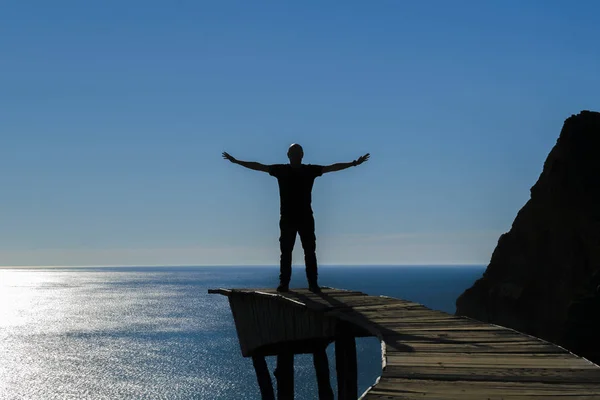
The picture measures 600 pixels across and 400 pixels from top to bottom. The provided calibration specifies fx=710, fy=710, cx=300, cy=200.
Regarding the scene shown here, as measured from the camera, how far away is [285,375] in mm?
17953

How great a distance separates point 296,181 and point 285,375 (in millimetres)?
6594

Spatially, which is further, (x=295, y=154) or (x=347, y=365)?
(x=347, y=365)

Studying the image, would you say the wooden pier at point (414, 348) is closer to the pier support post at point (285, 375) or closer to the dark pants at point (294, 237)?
the pier support post at point (285, 375)

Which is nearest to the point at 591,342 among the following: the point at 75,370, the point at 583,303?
the point at 583,303

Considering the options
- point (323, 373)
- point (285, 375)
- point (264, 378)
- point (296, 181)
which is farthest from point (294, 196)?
point (264, 378)

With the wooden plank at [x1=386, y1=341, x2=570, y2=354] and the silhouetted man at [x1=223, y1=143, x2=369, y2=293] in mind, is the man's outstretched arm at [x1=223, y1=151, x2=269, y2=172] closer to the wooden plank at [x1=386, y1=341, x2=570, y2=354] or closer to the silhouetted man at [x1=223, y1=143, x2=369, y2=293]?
the silhouetted man at [x1=223, y1=143, x2=369, y2=293]

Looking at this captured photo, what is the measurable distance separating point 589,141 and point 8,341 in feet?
323

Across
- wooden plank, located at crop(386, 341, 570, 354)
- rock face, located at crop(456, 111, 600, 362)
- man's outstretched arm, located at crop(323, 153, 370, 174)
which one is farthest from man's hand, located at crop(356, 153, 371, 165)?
rock face, located at crop(456, 111, 600, 362)

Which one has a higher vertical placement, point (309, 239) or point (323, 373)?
point (309, 239)

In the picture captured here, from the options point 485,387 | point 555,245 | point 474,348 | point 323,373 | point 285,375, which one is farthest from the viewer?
point 555,245

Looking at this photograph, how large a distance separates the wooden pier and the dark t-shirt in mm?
1722

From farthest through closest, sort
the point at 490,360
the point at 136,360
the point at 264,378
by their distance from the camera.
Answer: the point at 136,360, the point at 264,378, the point at 490,360

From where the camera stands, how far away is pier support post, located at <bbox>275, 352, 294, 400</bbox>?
57.2 feet

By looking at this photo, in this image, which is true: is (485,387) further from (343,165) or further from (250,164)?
(250,164)
